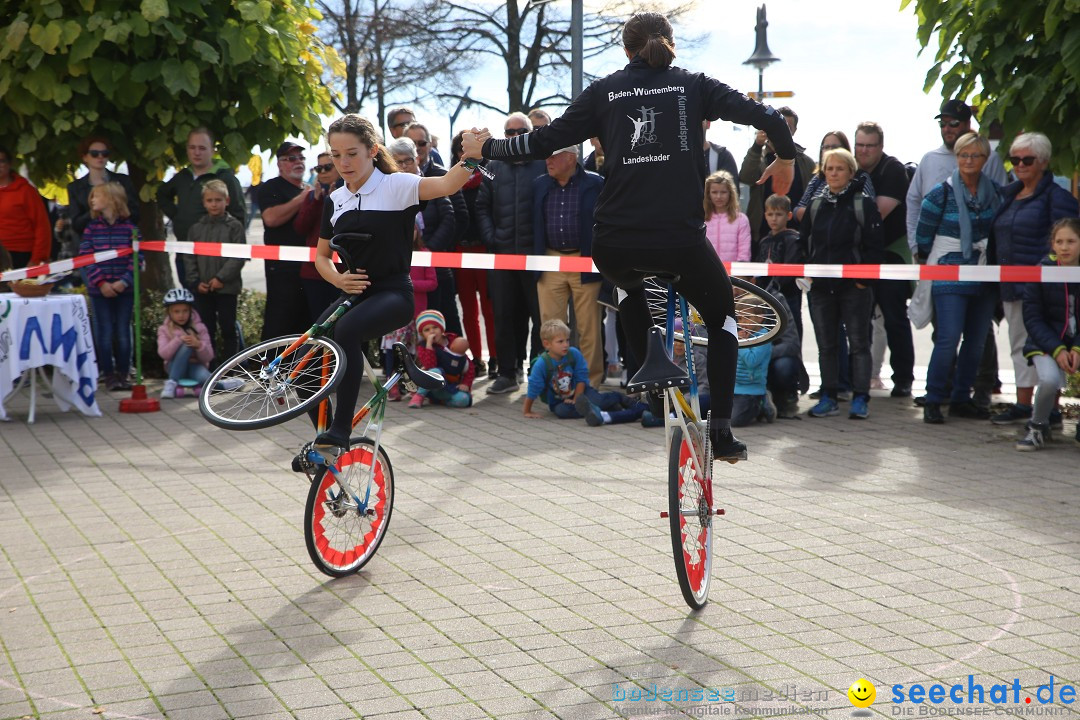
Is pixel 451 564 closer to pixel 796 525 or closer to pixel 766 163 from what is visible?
pixel 796 525

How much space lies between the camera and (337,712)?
168 inches

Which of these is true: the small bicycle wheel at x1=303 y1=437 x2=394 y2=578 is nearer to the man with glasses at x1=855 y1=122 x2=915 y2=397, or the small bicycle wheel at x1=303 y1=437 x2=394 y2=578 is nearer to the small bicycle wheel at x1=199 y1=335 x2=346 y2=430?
the small bicycle wheel at x1=199 y1=335 x2=346 y2=430

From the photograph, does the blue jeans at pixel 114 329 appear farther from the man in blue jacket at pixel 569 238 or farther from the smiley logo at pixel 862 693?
the smiley logo at pixel 862 693

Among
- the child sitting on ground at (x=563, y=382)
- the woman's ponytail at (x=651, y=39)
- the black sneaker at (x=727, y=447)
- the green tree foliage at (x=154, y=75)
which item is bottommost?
the child sitting on ground at (x=563, y=382)

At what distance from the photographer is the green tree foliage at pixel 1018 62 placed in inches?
348

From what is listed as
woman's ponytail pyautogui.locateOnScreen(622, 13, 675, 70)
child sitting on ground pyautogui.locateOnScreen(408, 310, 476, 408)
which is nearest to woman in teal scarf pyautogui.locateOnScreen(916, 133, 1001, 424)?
child sitting on ground pyautogui.locateOnScreen(408, 310, 476, 408)

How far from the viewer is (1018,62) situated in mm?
9336

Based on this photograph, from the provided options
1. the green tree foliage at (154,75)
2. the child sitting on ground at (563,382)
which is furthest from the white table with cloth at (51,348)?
the child sitting on ground at (563,382)

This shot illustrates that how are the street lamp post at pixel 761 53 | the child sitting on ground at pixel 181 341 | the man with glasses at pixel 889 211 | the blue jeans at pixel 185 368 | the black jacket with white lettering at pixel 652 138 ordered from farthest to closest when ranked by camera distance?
the street lamp post at pixel 761 53 → the blue jeans at pixel 185 368 → the child sitting on ground at pixel 181 341 → the man with glasses at pixel 889 211 → the black jacket with white lettering at pixel 652 138

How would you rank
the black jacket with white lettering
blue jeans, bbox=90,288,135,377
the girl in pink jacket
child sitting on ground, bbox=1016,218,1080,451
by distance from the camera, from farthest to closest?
blue jeans, bbox=90,288,135,377, the girl in pink jacket, child sitting on ground, bbox=1016,218,1080,451, the black jacket with white lettering

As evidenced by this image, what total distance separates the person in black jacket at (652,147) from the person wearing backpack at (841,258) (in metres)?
5.39

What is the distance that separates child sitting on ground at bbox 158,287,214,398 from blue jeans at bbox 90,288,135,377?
457 mm

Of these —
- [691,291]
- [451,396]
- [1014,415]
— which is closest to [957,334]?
[1014,415]

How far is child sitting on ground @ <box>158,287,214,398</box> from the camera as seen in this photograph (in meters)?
11.6
